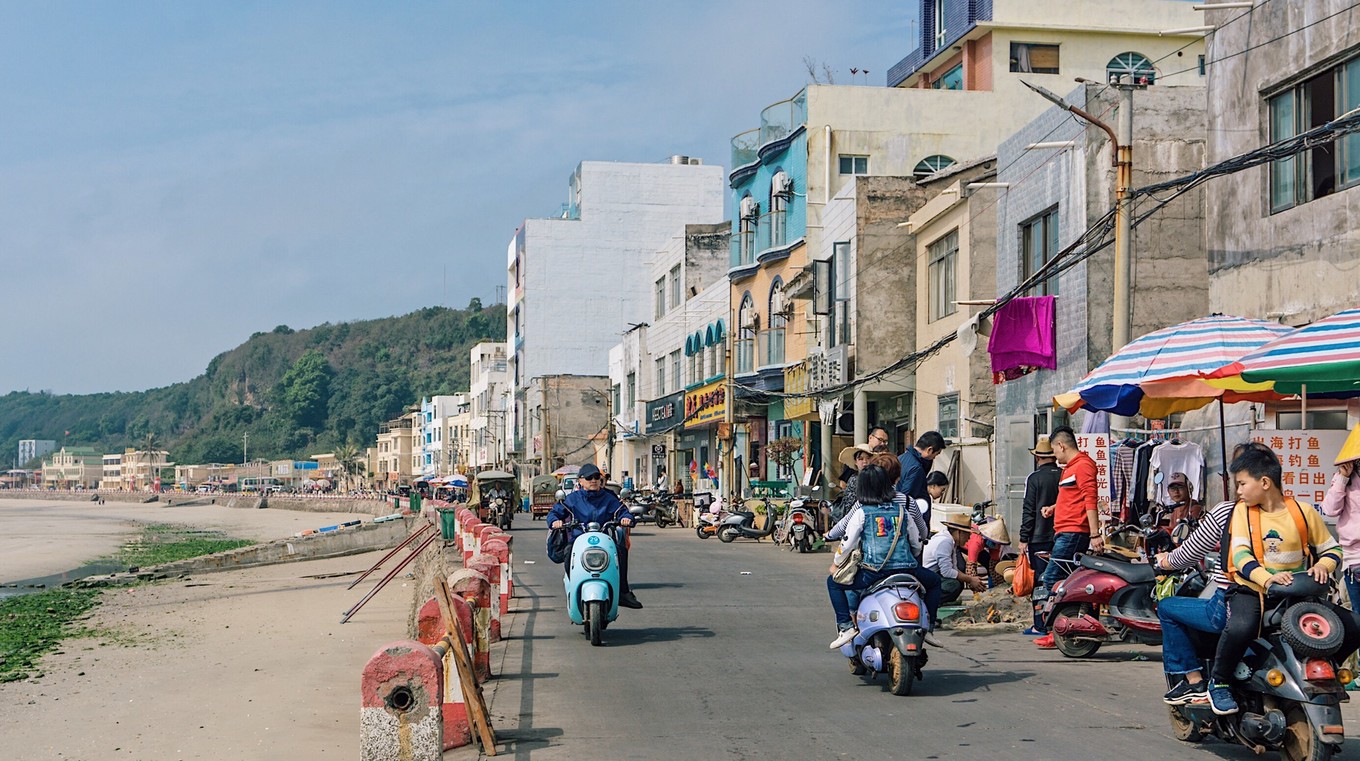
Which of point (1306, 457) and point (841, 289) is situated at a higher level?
point (841, 289)

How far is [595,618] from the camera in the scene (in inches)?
464

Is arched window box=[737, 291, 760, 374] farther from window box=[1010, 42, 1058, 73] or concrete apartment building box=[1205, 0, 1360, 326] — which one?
concrete apartment building box=[1205, 0, 1360, 326]

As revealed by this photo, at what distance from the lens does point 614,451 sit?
70688 millimetres

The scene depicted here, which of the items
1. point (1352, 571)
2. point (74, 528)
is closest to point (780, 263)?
point (1352, 571)

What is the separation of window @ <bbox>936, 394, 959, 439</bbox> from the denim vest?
18274mm

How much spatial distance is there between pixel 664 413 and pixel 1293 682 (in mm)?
50225

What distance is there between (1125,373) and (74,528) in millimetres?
70812

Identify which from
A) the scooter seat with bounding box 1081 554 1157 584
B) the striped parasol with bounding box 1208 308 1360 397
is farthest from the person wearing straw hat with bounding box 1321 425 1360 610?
the striped parasol with bounding box 1208 308 1360 397

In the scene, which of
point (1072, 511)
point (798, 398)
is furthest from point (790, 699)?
point (798, 398)

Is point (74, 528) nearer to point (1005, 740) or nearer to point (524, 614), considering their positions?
point (524, 614)

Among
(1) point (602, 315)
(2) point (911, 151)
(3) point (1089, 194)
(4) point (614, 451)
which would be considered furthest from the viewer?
(1) point (602, 315)

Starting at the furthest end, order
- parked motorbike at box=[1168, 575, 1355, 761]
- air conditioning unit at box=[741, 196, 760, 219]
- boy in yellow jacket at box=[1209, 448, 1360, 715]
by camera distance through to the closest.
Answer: air conditioning unit at box=[741, 196, 760, 219], boy in yellow jacket at box=[1209, 448, 1360, 715], parked motorbike at box=[1168, 575, 1355, 761]

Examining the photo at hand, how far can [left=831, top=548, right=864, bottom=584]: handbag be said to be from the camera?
9180 mm

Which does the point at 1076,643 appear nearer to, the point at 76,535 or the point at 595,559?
the point at 595,559
